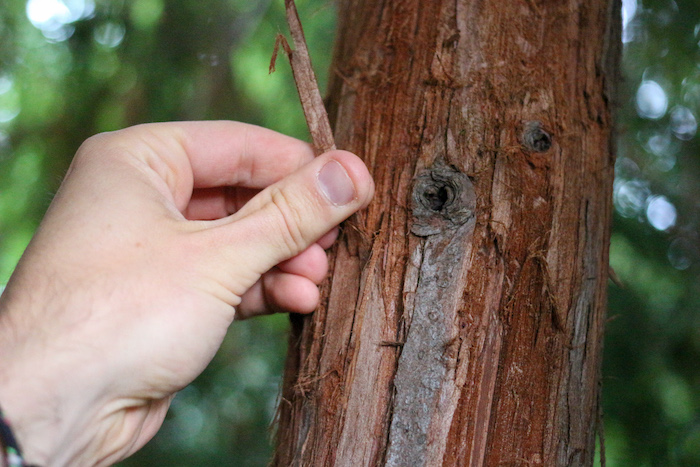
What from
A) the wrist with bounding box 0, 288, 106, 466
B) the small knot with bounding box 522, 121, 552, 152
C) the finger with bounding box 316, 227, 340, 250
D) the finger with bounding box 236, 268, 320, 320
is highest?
the small knot with bounding box 522, 121, 552, 152

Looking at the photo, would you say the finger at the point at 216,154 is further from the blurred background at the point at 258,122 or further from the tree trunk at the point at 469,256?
the blurred background at the point at 258,122

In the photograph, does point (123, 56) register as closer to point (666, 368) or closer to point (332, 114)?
point (332, 114)

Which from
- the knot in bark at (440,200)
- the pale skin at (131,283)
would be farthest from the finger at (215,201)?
the knot in bark at (440,200)

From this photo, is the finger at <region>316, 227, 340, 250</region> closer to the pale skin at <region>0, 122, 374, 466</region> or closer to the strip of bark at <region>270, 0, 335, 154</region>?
the pale skin at <region>0, 122, 374, 466</region>

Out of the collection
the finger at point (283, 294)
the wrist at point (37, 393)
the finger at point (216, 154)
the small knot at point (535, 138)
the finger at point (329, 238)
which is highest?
the small knot at point (535, 138)

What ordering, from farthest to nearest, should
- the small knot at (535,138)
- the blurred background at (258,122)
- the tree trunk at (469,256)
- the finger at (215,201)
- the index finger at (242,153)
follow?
the blurred background at (258,122), the finger at (215,201), the index finger at (242,153), the small knot at (535,138), the tree trunk at (469,256)

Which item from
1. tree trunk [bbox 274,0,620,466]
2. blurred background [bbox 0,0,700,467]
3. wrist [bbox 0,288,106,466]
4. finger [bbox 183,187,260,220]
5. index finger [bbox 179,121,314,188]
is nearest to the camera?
wrist [bbox 0,288,106,466]

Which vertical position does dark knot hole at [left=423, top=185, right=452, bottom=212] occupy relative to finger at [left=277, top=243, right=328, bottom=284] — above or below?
above

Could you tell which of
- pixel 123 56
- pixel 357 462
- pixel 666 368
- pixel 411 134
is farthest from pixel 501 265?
pixel 123 56

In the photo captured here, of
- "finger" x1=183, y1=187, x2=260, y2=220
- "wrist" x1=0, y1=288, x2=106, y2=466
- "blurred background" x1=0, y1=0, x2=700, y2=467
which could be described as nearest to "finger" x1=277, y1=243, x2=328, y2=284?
"finger" x1=183, y1=187, x2=260, y2=220
